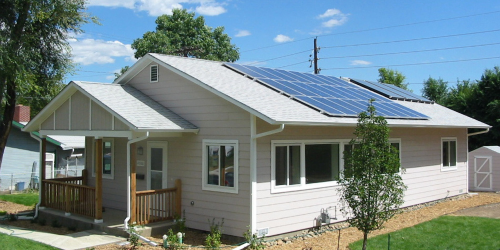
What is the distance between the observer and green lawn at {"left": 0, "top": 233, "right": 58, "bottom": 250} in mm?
10024

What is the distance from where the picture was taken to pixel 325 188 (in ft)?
39.0

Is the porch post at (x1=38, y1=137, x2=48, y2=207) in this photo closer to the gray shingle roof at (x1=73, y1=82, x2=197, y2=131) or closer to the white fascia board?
the white fascia board

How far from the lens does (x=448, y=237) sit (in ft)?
36.4

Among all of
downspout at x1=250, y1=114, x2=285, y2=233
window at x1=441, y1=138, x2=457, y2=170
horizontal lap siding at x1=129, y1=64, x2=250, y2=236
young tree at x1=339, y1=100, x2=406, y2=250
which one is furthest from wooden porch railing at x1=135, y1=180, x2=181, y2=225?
window at x1=441, y1=138, x2=457, y2=170

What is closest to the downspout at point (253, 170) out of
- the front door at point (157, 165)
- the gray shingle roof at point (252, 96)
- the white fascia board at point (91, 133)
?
the gray shingle roof at point (252, 96)

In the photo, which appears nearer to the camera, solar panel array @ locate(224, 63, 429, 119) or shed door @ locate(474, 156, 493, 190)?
solar panel array @ locate(224, 63, 429, 119)

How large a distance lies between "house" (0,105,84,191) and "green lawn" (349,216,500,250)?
1760cm

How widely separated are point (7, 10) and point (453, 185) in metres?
17.0

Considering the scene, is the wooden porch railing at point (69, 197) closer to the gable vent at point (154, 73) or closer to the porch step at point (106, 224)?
the porch step at point (106, 224)

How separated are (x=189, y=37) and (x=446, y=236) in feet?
99.8

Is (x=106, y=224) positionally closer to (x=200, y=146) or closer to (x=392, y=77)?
(x=200, y=146)

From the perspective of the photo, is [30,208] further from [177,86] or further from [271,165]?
[271,165]

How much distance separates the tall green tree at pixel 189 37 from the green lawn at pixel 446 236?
2663 centimetres

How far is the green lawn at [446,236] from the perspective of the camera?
33.7 feet
